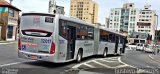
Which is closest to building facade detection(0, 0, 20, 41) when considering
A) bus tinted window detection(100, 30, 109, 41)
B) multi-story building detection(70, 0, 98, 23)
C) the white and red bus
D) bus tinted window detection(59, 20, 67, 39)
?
bus tinted window detection(100, 30, 109, 41)

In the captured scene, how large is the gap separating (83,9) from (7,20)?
5896 cm

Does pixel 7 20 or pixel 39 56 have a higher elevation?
pixel 7 20

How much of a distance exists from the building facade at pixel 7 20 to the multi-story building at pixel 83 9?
51989 millimetres

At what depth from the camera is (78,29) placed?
64.5 ft

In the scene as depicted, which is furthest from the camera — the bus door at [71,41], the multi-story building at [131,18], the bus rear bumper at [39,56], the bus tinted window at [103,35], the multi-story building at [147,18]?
the multi-story building at [131,18]

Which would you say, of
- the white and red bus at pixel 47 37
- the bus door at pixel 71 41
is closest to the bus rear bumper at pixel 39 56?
the white and red bus at pixel 47 37

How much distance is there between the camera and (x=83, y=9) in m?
113

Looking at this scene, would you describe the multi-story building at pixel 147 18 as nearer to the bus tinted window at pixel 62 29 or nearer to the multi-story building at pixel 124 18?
the multi-story building at pixel 124 18

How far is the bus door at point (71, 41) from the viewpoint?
705 inches

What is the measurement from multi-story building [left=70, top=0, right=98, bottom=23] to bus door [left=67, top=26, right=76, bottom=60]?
3573 inches

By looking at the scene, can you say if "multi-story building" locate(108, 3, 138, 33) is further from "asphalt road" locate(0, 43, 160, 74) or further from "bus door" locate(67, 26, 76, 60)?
"bus door" locate(67, 26, 76, 60)

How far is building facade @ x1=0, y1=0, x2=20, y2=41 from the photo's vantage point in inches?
2205

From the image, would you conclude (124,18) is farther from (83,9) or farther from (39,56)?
(39,56)

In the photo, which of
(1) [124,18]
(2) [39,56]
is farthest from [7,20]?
(1) [124,18]
